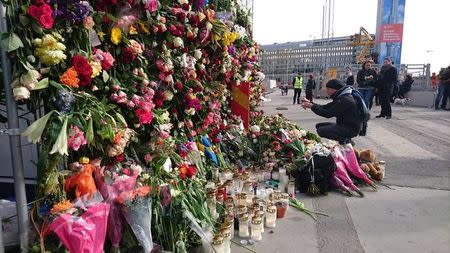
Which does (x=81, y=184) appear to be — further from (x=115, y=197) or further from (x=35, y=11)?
(x=35, y=11)

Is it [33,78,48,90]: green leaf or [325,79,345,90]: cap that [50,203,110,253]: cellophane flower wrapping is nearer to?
[33,78,48,90]: green leaf

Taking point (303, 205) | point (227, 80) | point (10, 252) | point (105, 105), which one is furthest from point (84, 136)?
point (227, 80)

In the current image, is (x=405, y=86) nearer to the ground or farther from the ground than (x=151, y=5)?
nearer to the ground

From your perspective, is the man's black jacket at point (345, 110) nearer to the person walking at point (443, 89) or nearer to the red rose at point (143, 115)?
the red rose at point (143, 115)

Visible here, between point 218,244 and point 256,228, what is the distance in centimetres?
58

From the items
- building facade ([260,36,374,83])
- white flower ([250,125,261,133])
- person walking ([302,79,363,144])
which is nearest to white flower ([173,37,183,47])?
white flower ([250,125,261,133])

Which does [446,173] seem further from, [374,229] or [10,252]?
[10,252]

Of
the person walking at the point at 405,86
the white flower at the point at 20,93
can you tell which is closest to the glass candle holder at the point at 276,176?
the white flower at the point at 20,93

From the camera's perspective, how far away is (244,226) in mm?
3393

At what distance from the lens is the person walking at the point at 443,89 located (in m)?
14.6

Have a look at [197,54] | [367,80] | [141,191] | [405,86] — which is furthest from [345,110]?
[405,86]

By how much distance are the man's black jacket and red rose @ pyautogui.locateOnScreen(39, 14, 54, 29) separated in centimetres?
441

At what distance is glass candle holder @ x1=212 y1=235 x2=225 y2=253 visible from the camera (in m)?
2.89

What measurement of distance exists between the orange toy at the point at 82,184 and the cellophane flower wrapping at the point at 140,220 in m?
0.26
